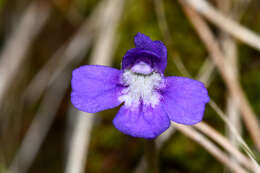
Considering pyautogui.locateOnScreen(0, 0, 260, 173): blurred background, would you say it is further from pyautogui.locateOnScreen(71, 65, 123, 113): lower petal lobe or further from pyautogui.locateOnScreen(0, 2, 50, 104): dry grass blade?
pyautogui.locateOnScreen(71, 65, 123, 113): lower petal lobe

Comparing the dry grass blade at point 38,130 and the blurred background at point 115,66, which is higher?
the blurred background at point 115,66

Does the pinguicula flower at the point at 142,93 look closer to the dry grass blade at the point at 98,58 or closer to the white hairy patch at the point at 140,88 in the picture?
the white hairy patch at the point at 140,88

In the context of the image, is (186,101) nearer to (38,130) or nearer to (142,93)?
(142,93)

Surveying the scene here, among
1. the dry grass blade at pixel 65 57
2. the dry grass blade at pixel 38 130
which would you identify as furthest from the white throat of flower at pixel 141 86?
the dry grass blade at pixel 38 130

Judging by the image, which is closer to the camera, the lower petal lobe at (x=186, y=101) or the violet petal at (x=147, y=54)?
the lower petal lobe at (x=186, y=101)

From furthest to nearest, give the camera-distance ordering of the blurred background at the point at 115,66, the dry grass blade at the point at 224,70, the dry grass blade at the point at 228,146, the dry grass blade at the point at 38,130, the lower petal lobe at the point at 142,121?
1. the dry grass blade at the point at 38,130
2. the blurred background at the point at 115,66
3. the dry grass blade at the point at 224,70
4. the dry grass blade at the point at 228,146
5. the lower petal lobe at the point at 142,121

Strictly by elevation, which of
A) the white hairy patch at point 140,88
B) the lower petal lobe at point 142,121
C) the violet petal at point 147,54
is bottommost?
the lower petal lobe at point 142,121

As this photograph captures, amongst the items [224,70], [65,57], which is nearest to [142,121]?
[224,70]
